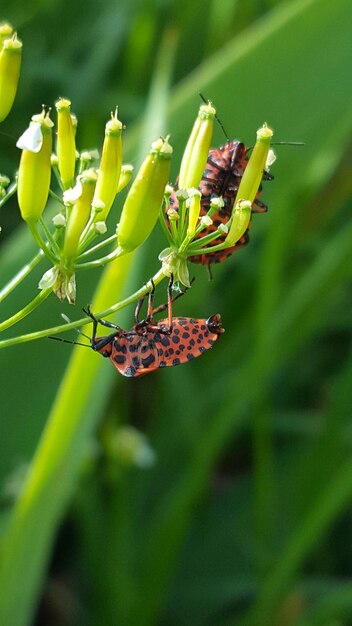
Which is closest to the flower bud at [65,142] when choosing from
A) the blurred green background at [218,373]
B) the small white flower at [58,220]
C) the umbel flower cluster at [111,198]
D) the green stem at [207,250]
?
the umbel flower cluster at [111,198]

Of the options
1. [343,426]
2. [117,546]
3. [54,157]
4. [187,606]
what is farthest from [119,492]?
[54,157]

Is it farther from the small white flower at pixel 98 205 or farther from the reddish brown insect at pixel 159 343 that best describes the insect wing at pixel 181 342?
the small white flower at pixel 98 205

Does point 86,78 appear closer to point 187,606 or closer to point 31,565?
point 187,606

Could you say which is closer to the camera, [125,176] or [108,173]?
[108,173]

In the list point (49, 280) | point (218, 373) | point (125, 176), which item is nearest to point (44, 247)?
point (49, 280)

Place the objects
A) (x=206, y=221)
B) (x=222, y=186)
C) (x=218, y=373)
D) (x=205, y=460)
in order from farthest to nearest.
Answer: (x=218, y=373), (x=205, y=460), (x=222, y=186), (x=206, y=221)

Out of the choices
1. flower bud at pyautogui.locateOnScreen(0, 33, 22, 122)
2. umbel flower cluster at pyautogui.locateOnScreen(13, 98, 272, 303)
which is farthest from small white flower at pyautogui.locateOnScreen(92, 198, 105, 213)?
flower bud at pyautogui.locateOnScreen(0, 33, 22, 122)

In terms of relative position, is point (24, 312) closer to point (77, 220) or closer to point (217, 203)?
point (77, 220)
